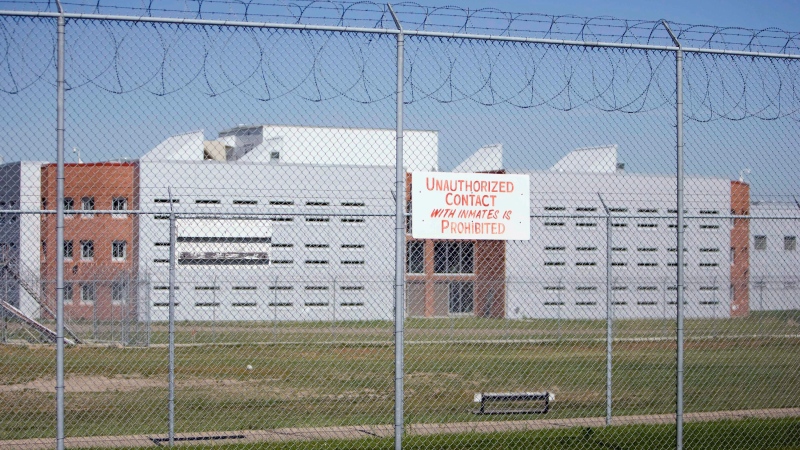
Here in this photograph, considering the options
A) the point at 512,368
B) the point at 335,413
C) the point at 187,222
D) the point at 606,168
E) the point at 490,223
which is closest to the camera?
the point at 490,223

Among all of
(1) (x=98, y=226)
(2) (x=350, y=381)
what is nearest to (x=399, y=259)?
(2) (x=350, y=381)

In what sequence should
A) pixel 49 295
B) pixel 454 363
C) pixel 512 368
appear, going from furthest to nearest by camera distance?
pixel 49 295, pixel 454 363, pixel 512 368

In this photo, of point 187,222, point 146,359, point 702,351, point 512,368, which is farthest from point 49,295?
point 702,351

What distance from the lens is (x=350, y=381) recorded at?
16125 mm

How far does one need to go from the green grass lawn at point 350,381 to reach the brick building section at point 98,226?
1.58 m

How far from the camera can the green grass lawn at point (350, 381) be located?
470 inches

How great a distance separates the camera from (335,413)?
487 inches

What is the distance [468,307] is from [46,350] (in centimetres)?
1006

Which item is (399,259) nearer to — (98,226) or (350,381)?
(350,381)

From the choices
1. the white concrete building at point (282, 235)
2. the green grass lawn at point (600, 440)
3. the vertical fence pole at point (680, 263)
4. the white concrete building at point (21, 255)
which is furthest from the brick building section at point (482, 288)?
the vertical fence pole at point (680, 263)

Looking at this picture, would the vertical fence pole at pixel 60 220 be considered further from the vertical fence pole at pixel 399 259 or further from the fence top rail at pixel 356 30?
the vertical fence pole at pixel 399 259

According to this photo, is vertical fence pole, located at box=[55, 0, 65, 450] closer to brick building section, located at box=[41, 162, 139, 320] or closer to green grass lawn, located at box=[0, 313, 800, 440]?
brick building section, located at box=[41, 162, 139, 320]

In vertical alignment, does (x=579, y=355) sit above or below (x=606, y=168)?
below

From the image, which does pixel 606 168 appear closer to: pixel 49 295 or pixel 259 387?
pixel 259 387
